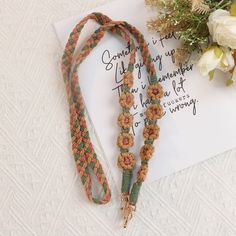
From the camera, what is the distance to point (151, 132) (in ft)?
1.99

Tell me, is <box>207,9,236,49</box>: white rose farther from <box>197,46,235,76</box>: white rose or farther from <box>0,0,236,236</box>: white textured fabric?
<box>0,0,236,236</box>: white textured fabric

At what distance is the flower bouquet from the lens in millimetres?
554

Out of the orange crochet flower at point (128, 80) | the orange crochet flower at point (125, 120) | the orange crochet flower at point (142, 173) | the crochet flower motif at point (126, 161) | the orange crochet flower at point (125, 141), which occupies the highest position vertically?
the orange crochet flower at point (128, 80)

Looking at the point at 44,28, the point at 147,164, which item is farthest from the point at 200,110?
the point at 44,28

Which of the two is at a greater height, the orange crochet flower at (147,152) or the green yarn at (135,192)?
the orange crochet flower at (147,152)

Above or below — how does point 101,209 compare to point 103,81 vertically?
below

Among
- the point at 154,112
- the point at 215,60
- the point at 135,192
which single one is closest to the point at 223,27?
the point at 215,60

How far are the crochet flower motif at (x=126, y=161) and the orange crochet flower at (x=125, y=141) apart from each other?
1 centimetres

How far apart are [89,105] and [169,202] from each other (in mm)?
188

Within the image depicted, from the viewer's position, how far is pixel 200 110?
621 mm

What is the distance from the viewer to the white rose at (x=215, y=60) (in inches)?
22.2

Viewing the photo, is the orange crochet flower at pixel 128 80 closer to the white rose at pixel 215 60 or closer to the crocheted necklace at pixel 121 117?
the crocheted necklace at pixel 121 117

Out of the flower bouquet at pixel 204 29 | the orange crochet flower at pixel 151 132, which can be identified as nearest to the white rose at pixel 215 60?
the flower bouquet at pixel 204 29

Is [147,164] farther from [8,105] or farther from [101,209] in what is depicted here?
[8,105]
